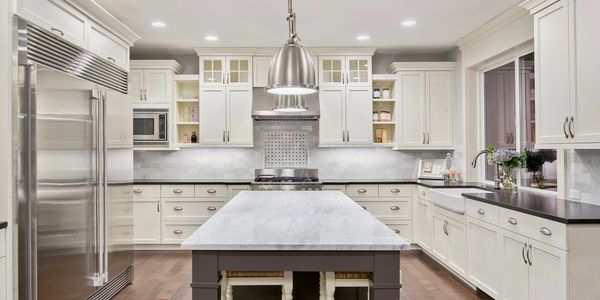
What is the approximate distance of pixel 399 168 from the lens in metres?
6.07

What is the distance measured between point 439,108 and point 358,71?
47.9 inches

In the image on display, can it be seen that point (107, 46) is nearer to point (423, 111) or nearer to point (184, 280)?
point (184, 280)

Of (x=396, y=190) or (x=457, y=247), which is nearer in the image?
(x=457, y=247)

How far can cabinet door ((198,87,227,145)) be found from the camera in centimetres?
561

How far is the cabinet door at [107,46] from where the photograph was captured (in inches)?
141

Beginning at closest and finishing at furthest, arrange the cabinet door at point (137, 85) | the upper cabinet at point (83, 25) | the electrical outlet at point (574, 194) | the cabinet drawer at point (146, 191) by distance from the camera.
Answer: the upper cabinet at point (83, 25) < the electrical outlet at point (574, 194) < the cabinet drawer at point (146, 191) < the cabinet door at point (137, 85)

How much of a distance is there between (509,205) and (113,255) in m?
3.29

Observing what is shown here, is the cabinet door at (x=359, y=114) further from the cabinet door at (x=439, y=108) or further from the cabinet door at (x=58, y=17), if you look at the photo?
the cabinet door at (x=58, y=17)

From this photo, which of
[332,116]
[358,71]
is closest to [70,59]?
[332,116]

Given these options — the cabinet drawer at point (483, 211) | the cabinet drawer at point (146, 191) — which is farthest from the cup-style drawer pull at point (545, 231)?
the cabinet drawer at point (146, 191)

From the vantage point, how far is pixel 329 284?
1982 millimetres

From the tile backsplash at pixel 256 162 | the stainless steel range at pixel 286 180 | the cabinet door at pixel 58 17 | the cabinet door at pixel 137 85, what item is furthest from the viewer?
the tile backsplash at pixel 256 162

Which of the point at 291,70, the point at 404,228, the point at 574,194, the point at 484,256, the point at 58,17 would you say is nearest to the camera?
the point at 291,70

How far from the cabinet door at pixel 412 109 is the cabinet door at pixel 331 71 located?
80cm
